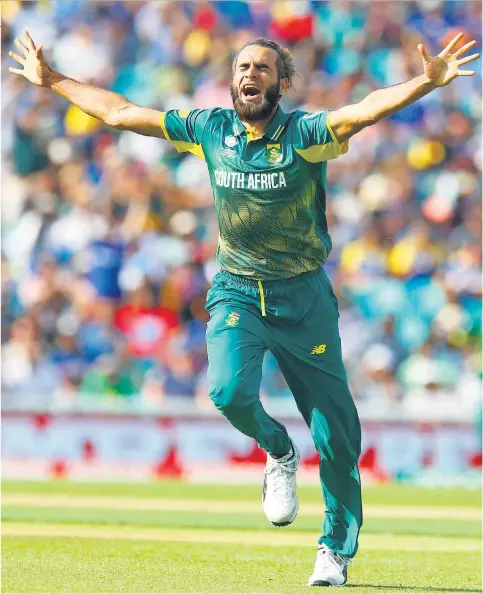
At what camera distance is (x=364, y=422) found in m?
11.8

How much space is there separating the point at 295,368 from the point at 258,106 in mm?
1180

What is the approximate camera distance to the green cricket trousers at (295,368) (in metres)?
5.57

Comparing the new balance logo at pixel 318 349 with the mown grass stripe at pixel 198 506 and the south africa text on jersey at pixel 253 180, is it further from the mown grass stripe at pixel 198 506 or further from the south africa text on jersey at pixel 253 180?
the mown grass stripe at pixel 198 506

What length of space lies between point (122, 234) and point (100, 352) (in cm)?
145

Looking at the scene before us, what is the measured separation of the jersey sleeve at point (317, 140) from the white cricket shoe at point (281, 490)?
137 centimetres

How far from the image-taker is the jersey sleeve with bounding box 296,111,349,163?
5.41m

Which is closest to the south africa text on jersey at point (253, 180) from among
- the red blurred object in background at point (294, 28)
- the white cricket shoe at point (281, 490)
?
the white cricket shoe at point (281, 490)

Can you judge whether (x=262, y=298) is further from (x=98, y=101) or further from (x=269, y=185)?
(x=98, y=101)

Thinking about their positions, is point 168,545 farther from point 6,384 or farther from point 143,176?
point 143,176

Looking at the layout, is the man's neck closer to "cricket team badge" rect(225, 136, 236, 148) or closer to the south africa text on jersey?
"cricket team badge" rect(225, 136, 236, 148)

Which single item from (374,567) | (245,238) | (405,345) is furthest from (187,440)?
(245,238)

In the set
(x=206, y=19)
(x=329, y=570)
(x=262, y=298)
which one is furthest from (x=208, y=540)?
(x=206, y=19)

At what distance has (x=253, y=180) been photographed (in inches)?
218

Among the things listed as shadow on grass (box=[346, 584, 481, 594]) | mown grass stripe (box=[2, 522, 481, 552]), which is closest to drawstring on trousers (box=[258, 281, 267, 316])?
shadow on grass (box=[346, 584, 481, 594])
